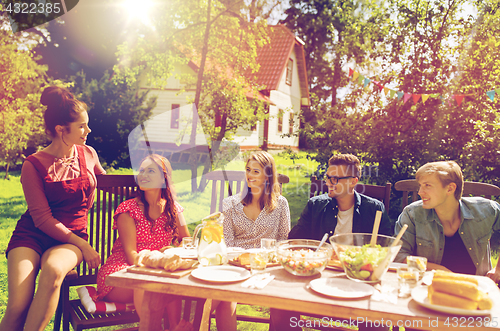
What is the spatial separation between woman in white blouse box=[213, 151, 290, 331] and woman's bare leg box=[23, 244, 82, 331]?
116cm

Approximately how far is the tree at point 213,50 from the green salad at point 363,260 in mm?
7364

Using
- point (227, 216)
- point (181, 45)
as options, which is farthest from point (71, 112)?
point (181, 45)

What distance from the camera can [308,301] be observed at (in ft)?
A: 4.74

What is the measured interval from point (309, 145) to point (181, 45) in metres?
4.73

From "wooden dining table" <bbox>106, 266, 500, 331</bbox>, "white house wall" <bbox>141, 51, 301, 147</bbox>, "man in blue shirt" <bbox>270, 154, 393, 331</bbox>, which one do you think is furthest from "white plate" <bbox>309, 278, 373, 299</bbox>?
"white house wall" <bbox>141, 51, 301, 147</bbox>

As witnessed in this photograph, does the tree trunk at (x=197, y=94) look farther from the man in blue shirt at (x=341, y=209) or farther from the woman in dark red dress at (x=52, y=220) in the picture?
the man in blue shirt at (x=341, y=209)

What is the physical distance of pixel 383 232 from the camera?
108 inches

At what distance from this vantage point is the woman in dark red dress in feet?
7.07

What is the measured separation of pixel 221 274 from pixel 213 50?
311 inches

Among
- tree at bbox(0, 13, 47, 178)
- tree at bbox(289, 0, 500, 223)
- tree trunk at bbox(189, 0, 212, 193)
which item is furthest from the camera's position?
tree trunk at bbox(189, 0, 212, 193)

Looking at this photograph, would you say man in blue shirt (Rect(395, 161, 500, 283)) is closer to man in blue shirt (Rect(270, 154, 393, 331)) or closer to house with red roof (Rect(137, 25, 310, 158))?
man in blue shirt (Rect(270, 154, 393, 331))

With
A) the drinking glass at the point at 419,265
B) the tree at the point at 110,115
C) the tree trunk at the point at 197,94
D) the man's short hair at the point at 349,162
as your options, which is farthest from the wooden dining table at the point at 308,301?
the tree at the point at 110,115

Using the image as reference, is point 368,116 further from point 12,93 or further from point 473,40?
point 12,93

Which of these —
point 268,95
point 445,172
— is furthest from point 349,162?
point 268,95
